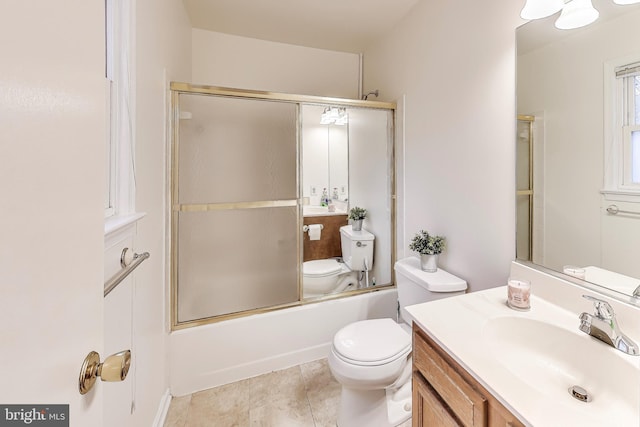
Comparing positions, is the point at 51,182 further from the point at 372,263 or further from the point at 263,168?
the point at 372,263

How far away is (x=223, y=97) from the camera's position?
181 centimetres

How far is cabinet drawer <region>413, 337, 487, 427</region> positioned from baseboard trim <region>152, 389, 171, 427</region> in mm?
1395

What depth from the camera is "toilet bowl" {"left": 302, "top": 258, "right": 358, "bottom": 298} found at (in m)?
2.22

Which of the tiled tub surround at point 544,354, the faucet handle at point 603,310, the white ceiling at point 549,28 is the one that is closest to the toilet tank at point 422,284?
the tiled tub surround at point 544,354

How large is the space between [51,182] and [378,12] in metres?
2.32

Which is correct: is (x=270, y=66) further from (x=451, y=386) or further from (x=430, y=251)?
(x=451, y=386)

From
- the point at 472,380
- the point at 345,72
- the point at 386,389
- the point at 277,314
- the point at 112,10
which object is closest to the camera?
the point at 472,380

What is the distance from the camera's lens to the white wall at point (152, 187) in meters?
1.19

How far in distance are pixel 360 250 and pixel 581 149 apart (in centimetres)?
161

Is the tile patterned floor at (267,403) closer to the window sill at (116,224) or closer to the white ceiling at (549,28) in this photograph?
the window sill at (116,224)

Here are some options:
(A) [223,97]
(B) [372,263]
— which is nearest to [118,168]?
(A) [223,97]

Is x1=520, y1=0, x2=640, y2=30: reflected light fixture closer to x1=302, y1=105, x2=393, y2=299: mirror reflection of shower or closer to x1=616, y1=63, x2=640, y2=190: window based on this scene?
x1=616, y1=63, x2=640, y2=190: window

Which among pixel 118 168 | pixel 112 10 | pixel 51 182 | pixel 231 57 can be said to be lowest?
pixel 51 182

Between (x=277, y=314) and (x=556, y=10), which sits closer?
(x=556, y=10)
